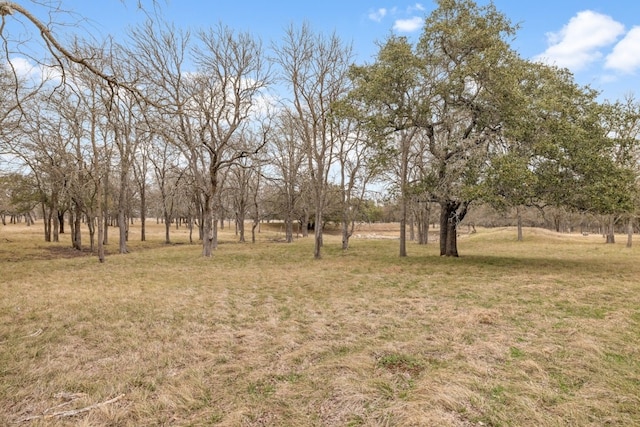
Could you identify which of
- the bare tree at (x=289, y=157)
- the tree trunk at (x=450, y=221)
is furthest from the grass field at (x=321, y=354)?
the bare tree at (x=289, y=157)

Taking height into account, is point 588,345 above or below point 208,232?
below

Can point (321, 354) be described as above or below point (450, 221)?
below

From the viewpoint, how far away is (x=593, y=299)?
7988 millimetres

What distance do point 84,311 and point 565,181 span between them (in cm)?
1462

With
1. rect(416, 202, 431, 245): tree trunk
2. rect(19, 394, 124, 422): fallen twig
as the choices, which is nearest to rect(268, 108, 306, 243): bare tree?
rect(416, 202, 431, 245): tree trunk

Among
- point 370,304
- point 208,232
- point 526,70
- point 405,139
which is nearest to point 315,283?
point 370,304

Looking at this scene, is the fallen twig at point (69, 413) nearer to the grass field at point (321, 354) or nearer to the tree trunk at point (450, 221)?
the grass field at point (321, 354)

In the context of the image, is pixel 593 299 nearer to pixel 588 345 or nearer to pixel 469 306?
pixel 469 306

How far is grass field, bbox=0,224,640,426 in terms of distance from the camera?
333cm

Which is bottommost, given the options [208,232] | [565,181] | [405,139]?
[208,232]

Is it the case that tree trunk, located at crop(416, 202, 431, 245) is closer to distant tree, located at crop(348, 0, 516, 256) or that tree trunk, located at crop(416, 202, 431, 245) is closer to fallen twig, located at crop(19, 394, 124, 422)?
distant tree, located at crop(348, 0, 516, 256)

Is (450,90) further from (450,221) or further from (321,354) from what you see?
(321,354)

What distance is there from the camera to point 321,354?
4.81 metres

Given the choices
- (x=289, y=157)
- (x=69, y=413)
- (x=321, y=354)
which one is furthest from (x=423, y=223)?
(x=69, y=413)
